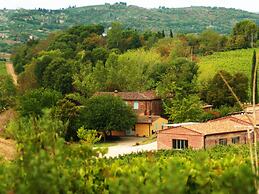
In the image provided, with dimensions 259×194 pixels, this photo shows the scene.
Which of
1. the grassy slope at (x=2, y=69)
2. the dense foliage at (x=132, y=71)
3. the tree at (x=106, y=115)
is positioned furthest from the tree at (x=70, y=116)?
the grassy slope at (x=2, y=69)

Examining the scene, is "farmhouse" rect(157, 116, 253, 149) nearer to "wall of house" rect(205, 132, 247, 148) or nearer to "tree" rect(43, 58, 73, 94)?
"wall of house" rect(205, 132, 247, 148)

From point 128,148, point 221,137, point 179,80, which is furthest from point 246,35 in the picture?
point 221,137

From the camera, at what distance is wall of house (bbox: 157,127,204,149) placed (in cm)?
4353

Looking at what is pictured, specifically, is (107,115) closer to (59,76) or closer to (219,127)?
(219,127)

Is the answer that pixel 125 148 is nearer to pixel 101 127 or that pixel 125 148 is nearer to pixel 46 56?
pixel 101 127

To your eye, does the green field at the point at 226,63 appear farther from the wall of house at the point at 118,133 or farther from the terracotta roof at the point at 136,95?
the wall of house at the point at 118,133

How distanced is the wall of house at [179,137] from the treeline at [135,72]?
10.7 metres

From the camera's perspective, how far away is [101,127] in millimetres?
54719

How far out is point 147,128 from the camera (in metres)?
57.9

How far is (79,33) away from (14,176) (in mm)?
84500

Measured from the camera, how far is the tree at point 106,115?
54.7 meters

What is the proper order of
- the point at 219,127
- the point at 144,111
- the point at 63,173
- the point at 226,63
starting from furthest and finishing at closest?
the point at 226,63, the point at 144,111, the point at 219,127, the point at 63,173

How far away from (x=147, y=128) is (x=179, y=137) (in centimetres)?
1354

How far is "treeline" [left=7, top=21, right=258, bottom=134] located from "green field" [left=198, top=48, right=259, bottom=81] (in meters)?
2.45
